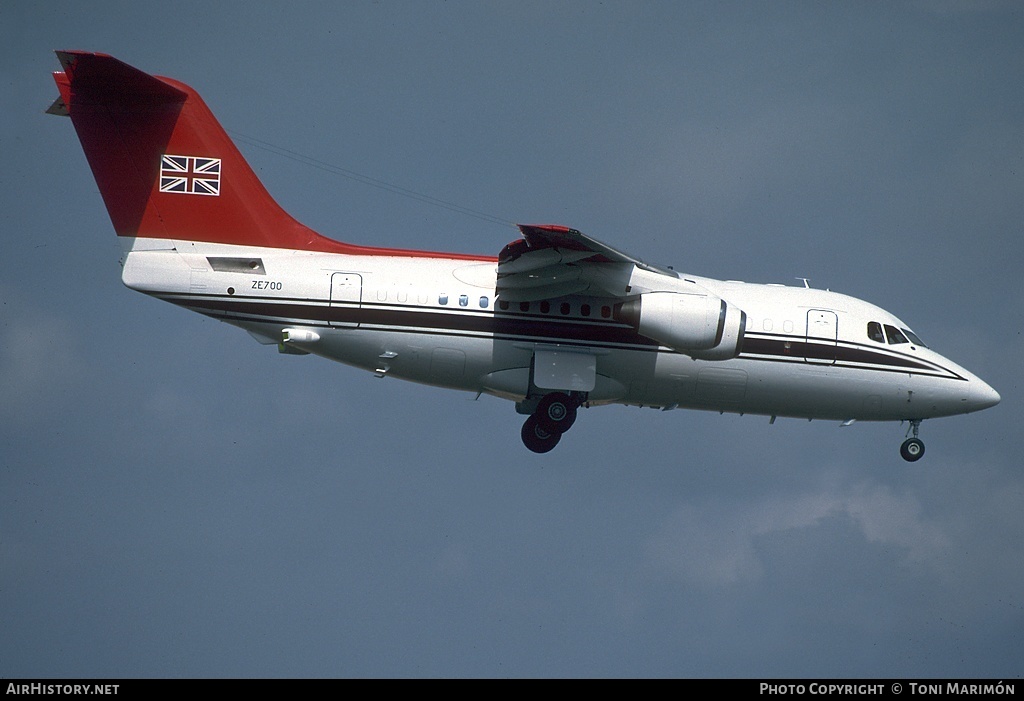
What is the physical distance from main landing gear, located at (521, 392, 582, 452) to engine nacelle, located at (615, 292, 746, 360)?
2.10 m

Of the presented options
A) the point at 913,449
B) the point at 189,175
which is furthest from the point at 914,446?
the point at 189,175

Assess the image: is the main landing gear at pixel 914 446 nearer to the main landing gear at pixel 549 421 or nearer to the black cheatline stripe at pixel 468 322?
the black cheatline stripe at pixel 468 322

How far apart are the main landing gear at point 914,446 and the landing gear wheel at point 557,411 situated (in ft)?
21.3

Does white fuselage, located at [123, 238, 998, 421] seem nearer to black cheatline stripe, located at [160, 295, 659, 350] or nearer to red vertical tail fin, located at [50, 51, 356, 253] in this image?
black cheatline stripe, located at [160, 295, 659, 350]

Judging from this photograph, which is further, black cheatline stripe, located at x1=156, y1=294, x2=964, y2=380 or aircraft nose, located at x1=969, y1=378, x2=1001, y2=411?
aircraft nose, located at x1=969, y1=378, x2=1001, y2=411

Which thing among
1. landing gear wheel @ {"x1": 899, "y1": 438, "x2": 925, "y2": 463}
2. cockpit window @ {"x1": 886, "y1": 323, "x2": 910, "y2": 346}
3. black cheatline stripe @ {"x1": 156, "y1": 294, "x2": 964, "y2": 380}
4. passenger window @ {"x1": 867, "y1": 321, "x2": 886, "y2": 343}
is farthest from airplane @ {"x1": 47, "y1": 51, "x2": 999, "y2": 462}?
landing gear wheel @ {"x1": 899, "y1": 438, "x2": 925, "y2": 463}

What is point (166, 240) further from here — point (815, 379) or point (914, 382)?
point (914, 382)

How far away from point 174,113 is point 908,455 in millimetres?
14649

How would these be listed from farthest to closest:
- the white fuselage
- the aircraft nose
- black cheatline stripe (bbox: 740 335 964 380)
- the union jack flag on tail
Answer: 1. the aircraft nose
2. black cheatline stripe (bbox: 740 335 964 380)
3. the union jack flag on tail
4. the white fuselage

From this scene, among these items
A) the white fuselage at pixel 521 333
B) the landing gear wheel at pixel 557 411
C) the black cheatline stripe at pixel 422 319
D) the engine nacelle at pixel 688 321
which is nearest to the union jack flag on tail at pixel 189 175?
the white fuselage at pixel 521 333

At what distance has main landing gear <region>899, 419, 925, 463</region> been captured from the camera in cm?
2567

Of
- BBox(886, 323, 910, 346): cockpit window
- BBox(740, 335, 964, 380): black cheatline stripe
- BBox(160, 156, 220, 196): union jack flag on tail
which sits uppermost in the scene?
BBox(160, 156, 220, 196): union jack flag on tail

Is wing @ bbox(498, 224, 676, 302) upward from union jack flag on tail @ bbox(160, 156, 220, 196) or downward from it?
downward

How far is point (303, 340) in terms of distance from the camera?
22.7 m
